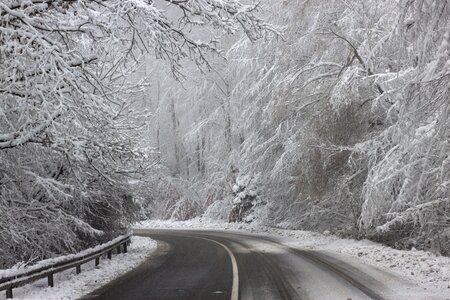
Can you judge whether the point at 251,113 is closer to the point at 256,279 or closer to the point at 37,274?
the point at 256,279

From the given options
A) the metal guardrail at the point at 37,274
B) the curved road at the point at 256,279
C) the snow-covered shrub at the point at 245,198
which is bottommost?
the curved road at the point at 256,279

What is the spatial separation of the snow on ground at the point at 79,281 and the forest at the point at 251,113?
70 centimetres

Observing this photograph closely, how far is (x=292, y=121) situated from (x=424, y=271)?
10882 mm

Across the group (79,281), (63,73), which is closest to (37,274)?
(79,281)

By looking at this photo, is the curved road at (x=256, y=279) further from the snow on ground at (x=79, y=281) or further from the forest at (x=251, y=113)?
the forest at (x=251, y=113)

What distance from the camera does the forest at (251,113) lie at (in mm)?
7035

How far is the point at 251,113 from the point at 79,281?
16.2m

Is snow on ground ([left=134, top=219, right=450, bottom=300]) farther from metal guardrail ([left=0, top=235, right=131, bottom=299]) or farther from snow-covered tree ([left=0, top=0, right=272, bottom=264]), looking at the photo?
metal guardrail ([left=0, top=235, right=131, bottom=299])

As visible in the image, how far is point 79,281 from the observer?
469 inches

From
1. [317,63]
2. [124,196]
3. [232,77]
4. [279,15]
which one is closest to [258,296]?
[124,196]

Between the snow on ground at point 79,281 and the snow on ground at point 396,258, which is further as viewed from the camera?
the snow on ground at point 79,281

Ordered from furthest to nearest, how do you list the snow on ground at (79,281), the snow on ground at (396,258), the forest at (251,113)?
the snow on ground at (79,281)
the snow on ground at (396,258)
the forest at (251,113)

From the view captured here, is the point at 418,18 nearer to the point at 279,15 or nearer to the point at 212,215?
the point at 279,15

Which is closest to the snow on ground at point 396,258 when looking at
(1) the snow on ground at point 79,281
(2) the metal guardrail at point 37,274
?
(1) the snow on ground at point 79,281
